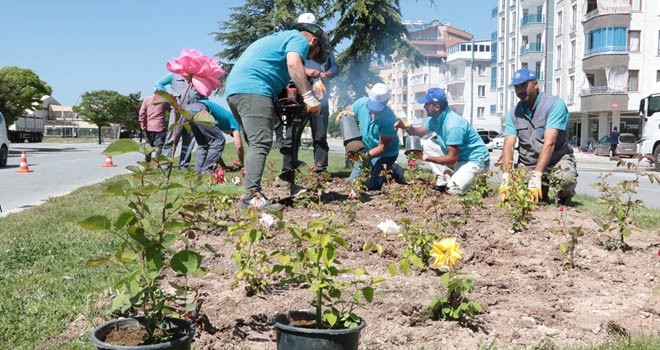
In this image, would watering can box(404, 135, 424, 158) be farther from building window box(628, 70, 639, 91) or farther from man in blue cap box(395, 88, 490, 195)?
building window box(628, 70, 639, 91)

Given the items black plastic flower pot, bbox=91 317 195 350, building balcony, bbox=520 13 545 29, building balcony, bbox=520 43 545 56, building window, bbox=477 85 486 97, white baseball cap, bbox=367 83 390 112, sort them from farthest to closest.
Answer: building window, bbox=477 85 486 97 < building balcony, bbox=520 13 545 29 < building balcony, bbox=520 43 545 56 < white baseball cap, bbox=367 83 390 112 < black plastic flower pot, bbox=91 317 195 350

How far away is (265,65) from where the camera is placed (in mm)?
5582

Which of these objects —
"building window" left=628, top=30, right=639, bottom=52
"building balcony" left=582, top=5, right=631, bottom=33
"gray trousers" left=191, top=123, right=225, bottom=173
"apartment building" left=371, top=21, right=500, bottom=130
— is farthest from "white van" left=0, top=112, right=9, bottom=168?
"apartment building" left=371, top=21, right=500, bottom=130

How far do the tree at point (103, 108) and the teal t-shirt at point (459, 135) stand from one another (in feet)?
240

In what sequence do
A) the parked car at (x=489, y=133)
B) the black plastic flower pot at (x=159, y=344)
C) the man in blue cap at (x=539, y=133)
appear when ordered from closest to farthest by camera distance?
the black plastic flower pot at (x=159, y=344) → the man in blue cap at (x=539, y=133) → the parked car at (x=489, y=133)

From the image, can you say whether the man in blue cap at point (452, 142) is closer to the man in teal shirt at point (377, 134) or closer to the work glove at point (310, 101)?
the man in teal shirt at point (377, 134)

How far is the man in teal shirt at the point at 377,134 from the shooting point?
7.18 m

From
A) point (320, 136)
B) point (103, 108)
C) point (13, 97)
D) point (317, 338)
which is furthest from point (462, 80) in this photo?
point (317, 338)

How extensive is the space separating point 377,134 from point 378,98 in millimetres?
697

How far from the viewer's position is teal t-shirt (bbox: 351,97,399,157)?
7305 mm

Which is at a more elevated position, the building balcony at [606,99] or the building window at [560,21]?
the building window at [560,21]

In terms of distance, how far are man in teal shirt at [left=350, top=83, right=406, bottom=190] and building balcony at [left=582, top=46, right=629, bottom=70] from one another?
4074 centimetres

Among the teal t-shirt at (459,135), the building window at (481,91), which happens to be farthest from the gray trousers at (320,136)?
the building window at (481,91)

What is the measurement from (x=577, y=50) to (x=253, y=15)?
24584 mm
